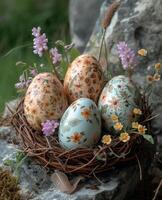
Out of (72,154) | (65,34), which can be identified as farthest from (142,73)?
(65,34)

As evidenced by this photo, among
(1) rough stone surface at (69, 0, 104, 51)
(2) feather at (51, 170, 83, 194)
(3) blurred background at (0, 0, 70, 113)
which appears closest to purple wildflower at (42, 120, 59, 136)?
(2) feather at (51, 170, 83, 194)

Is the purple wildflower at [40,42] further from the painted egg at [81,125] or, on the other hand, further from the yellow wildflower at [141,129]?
the yellow wildflower at [141,129]

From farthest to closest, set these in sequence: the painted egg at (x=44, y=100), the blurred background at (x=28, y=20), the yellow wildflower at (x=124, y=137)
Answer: the blurred background at (x=28, y=20)
the painted egg at (x=44, y=100)
the yellow wildflower at (x=124, y=137)

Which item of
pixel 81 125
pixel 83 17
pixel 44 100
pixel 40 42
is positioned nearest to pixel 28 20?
pixel 83 17

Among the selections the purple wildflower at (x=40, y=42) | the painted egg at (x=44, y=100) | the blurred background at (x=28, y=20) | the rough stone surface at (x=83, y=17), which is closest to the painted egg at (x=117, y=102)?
the painted egg at (x=44, y=100)

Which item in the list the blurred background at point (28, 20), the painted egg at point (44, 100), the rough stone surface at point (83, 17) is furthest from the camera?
the blurred background at point (28, 20)

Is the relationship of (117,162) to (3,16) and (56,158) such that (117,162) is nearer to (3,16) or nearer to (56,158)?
(56,158)
